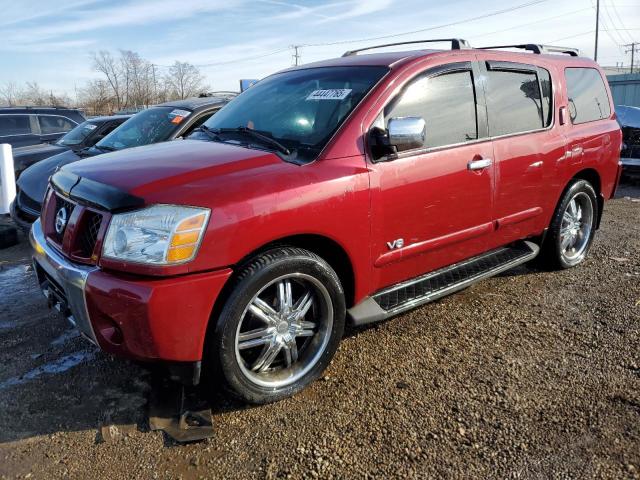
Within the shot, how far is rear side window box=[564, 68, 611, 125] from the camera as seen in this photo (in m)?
4.66

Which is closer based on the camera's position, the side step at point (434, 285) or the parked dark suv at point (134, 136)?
the side step at point (434, 285)

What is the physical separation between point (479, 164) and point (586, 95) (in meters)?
2.05

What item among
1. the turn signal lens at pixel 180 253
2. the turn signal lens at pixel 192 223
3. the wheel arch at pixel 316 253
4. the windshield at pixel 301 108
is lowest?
the wheel arch at pixel 316 253

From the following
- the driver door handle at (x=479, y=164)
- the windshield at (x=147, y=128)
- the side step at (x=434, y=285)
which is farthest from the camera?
the windshield at (x=147, y=128)

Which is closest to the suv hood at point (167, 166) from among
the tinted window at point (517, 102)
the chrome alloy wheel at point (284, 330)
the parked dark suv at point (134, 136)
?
the chrome alloy wheel at point (284, 330)

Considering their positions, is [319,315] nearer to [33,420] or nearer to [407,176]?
[407,176]

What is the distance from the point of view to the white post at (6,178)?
22.0 feet

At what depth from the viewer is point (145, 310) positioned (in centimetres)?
232

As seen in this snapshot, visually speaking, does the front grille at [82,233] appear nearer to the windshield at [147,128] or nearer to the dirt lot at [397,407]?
the dirt lot at [397,407]

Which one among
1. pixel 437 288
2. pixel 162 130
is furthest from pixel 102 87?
pixel 437 288

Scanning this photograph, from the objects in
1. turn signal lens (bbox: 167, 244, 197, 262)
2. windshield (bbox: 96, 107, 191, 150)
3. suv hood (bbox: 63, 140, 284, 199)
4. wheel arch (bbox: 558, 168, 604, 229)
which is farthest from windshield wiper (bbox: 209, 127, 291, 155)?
wheel arch (bbox: 558, 168, 604, 229)

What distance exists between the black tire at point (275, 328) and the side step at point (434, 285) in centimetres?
23

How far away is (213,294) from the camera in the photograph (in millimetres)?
2463

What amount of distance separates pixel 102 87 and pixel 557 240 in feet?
207
